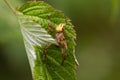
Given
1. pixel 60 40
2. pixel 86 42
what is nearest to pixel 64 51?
pixel 60 40

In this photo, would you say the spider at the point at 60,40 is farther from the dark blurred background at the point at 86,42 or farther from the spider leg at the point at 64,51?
the dark blurred background at the point at 86,42

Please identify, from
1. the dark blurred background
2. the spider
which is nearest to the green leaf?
the spider

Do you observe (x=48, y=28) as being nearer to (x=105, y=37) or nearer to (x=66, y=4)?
(x=66, y=4)

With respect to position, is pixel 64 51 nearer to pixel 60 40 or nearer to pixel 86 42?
pixel 60 40

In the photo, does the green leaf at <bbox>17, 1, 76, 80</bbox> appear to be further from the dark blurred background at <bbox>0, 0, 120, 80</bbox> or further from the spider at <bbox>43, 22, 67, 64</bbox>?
the dark blurred background at <bbox>0, 0, 120, 80</bbox>

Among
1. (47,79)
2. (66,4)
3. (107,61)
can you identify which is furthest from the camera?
(107,61)

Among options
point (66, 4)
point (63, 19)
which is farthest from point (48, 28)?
point (66, 4)

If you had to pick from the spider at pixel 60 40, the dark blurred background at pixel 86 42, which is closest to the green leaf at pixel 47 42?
the spider at pixel 60 40

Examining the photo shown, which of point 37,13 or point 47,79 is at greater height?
A: point 37,13
